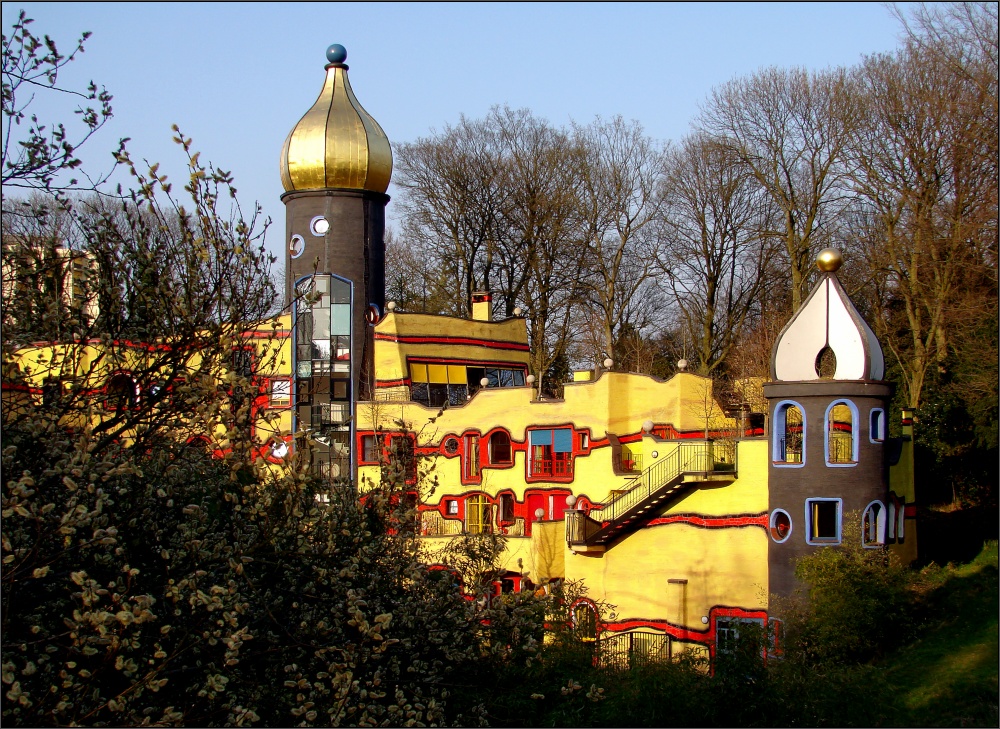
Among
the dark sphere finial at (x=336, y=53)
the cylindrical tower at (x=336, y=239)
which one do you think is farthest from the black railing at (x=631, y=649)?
the dark sphere finial at (x=336, y=53)

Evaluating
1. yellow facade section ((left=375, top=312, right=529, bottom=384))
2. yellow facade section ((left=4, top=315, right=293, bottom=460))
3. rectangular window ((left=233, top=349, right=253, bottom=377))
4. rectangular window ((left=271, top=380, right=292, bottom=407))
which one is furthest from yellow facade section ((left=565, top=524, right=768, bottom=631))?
yellow facade section ((left=4, top=315, right=293, bottom=460))

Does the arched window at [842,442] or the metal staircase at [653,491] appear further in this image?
the metal staircase at [653,491]

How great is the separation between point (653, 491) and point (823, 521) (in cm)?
330

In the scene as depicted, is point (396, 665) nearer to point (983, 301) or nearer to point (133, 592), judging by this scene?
point (133, 592)

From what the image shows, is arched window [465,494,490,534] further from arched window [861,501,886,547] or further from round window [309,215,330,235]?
arched window [861,501,886,547]

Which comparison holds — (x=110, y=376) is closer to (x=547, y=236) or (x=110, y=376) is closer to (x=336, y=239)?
(x=336, y=239)

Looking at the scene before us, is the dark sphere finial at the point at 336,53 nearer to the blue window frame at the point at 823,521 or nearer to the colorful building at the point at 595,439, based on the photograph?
the colorful building at the point at 595,439

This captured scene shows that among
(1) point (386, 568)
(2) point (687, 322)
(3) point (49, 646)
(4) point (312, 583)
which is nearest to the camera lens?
(3) point (49, 646)

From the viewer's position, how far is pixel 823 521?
2064 centimetres

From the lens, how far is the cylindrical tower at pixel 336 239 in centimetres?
3002

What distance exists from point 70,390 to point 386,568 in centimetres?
318

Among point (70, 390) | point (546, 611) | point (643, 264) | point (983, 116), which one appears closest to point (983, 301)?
point (983, 116)

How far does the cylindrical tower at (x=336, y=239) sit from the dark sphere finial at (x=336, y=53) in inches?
2.3

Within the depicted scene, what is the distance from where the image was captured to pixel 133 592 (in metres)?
8.03
